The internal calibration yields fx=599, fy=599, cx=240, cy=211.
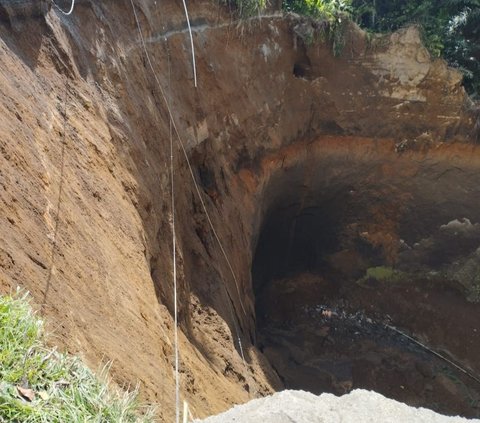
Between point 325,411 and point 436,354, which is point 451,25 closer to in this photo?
point 436,354

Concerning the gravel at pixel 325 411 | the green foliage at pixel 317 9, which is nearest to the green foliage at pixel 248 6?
the green foliage at pixel 317 9

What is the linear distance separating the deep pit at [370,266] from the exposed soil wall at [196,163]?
0.20ft

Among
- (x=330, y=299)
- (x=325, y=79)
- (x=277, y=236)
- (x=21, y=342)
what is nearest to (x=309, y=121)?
(x=325, y=79)

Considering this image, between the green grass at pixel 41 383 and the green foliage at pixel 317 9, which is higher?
the green foliage at pixel 317 9

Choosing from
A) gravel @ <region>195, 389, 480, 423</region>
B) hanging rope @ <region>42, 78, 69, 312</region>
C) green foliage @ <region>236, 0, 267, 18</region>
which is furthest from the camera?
green foliage @ <region>236, 0, 267, 18</region>

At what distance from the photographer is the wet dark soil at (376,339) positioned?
1051cm

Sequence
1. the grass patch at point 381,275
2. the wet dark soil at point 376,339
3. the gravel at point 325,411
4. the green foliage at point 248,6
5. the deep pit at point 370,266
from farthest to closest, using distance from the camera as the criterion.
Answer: the grass patch at point 381,275 < the deep pit at point 370,266 < the wet dark soil at point 376,339 < the green foliage at point 248,6 < the gravel at point 325,411

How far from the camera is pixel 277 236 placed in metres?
12.4

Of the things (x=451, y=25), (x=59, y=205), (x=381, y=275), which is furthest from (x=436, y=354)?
(x=59, y=205)

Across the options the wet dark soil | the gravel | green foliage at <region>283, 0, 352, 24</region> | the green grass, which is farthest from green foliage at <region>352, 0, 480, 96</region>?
the green grass

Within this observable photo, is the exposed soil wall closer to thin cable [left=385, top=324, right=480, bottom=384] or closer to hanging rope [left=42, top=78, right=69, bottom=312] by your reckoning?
hanging rope [left=42, top=78, right=69, bottom=312]

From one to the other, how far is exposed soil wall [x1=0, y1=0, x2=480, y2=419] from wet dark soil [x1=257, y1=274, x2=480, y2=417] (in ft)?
2.98

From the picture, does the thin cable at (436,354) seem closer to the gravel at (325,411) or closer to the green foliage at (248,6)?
the green foliage at (248,6)

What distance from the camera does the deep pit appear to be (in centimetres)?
1131
